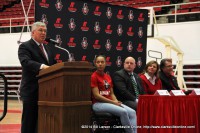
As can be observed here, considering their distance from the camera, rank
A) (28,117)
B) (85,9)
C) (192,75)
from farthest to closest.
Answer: (192,75) < (85,9) < (28,117)

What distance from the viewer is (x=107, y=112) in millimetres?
5094

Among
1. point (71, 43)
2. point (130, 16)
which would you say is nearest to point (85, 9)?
point (71, 43)

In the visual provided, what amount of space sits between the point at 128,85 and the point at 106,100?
690 mm

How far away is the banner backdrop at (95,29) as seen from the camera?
6027 millimetres

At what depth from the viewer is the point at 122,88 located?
5.60 meters

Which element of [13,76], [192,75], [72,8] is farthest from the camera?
[13,76]

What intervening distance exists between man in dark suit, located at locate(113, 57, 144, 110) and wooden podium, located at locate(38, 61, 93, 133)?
8.82ft

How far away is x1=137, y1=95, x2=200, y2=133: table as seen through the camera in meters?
4.70

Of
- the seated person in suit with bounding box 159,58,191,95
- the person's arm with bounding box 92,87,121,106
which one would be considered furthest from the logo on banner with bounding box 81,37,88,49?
the person's arm with bounding box 92,87,121,106

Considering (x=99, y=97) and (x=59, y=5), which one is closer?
(x=99, y=97)

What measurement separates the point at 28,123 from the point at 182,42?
8.46 m

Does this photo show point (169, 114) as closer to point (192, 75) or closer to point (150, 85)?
point (150, 85)

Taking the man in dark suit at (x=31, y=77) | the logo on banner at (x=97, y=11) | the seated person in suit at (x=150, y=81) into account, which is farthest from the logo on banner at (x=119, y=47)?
the man in dark suit at (x=31, y=77)

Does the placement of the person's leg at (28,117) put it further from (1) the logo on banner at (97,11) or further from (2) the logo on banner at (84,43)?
(1) the logo on banner at (97,11)
